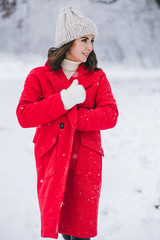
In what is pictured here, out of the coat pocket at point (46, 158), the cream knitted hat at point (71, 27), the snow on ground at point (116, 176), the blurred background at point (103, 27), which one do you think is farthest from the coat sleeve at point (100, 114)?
the blurred background at point (103, 27)

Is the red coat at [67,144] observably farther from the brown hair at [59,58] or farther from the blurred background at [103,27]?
the blurred background at [103,27]

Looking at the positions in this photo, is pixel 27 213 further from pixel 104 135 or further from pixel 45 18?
pixel 45 18

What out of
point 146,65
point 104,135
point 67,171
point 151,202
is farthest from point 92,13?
point 67,171

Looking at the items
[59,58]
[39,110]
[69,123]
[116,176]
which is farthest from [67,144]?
[116,176]

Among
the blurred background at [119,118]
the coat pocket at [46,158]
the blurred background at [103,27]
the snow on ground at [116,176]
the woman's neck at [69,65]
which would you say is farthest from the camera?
the blurred background at [103,27]

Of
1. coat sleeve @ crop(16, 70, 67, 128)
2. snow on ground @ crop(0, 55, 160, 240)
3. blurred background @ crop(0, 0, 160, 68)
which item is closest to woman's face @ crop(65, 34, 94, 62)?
coat sleeve @ crop(16, 70, 67, 128)

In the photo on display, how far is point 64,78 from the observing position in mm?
1640

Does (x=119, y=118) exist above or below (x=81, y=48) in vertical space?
below

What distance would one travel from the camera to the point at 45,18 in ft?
27.6

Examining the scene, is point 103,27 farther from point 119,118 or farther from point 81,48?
point 81,48

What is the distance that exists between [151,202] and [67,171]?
1.69 m

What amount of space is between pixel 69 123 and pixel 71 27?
588 mm

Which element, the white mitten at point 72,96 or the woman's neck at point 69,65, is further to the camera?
the woman's neck at point 69,65

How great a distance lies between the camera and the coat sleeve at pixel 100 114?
4.91ft
